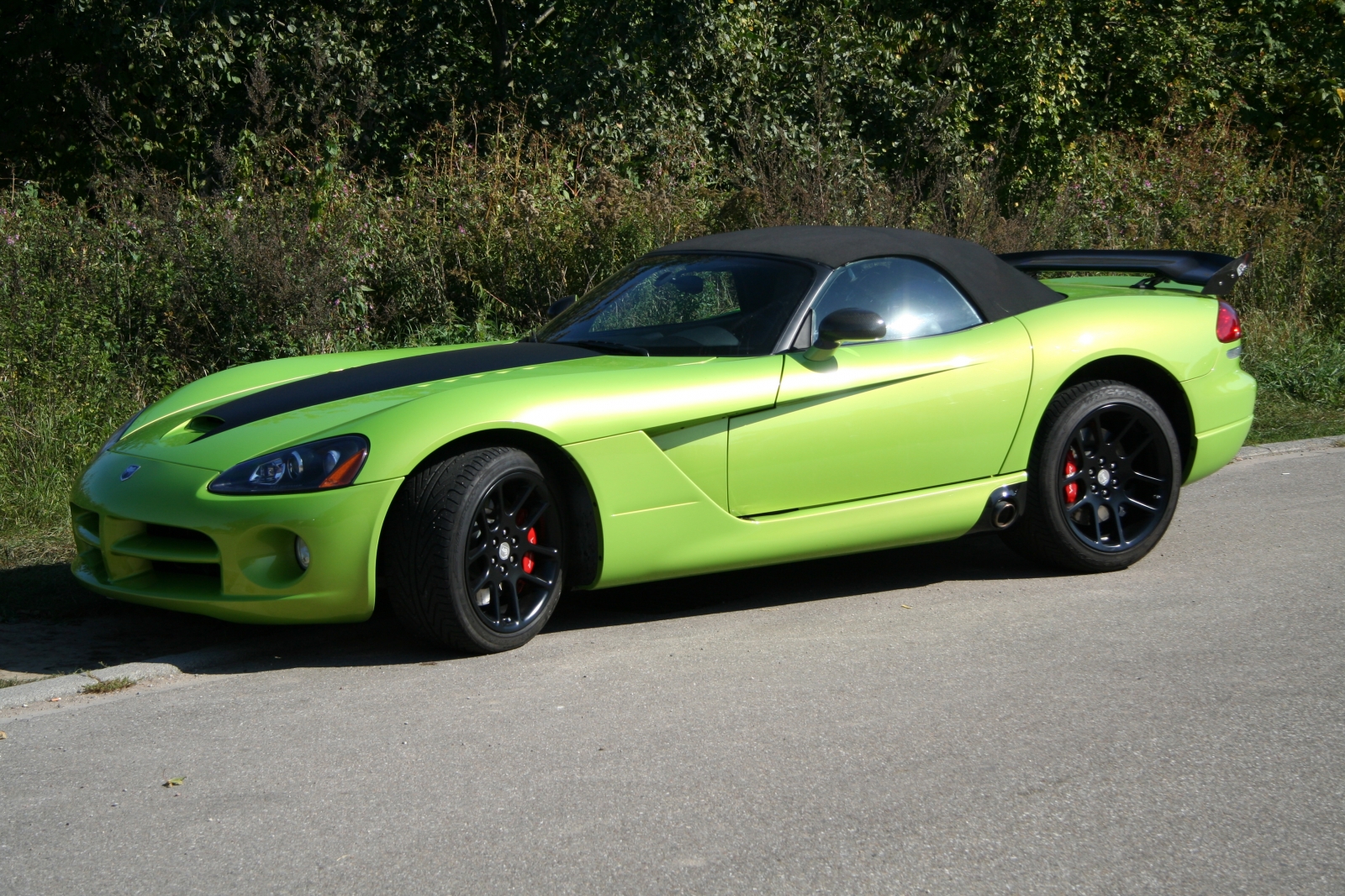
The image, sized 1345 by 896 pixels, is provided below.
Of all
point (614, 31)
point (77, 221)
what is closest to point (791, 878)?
point (77, 221)

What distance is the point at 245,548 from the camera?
430cm

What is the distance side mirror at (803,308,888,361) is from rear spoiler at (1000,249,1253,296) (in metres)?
1.74

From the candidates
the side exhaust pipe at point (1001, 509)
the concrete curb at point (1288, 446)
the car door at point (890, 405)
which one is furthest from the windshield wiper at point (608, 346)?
the concrete curb at point (1288, 446)

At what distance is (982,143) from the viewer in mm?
17797

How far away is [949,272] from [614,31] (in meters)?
9.74

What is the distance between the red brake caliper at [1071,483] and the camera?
218 inches

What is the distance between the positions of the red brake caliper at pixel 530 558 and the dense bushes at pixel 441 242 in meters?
2.58

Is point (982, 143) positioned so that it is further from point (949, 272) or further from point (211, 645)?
point (211, 645)

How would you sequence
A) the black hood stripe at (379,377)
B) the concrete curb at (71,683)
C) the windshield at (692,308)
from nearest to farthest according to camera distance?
1. the concrete curb at (71,683)
2. the black hood stripe at (379,377)
3. the windshield at (692,308)

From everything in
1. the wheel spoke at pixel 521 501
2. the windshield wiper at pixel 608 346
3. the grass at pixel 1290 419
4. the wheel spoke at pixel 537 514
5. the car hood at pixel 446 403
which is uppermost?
the windshield wiper at pixel 608 346

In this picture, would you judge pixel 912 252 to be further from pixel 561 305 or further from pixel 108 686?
pixel 108 686

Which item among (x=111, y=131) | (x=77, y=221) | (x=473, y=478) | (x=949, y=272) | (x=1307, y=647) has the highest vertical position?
(x=111, y=131)

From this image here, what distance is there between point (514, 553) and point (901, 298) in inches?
75.0

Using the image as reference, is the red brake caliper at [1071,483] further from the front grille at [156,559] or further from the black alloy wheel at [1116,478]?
the front grille at [156,559]
